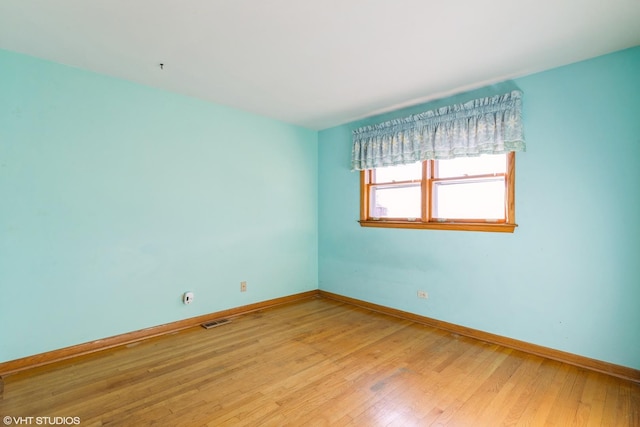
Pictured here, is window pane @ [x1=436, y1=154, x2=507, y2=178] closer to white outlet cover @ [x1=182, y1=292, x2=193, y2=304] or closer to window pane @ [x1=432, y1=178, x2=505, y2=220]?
window pane @ [x1=432, y1=178, x2=505, y2=220]

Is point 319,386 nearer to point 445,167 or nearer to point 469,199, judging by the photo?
point 469,199

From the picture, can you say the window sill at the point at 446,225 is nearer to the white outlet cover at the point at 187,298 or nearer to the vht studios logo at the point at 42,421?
the white outlet cover at the point at 187,298

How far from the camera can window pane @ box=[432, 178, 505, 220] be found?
115 inches

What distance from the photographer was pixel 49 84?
2471mm

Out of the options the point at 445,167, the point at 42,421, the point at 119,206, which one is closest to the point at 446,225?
the point at 445,167

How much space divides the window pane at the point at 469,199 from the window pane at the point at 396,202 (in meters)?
0.24

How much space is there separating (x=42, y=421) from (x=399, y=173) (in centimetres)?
368

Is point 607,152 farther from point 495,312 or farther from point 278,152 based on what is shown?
point 278,152

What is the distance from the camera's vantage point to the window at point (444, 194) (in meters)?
2.90

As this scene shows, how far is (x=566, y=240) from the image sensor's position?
2.52m

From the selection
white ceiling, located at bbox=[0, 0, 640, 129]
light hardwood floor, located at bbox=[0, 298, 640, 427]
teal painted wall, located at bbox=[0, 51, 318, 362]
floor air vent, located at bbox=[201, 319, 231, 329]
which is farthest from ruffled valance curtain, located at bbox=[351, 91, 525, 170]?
floor air vent, located at bbox=[201, 319, 231, 329]

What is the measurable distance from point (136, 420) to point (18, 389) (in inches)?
41.2

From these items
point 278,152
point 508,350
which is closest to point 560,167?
point 508,350

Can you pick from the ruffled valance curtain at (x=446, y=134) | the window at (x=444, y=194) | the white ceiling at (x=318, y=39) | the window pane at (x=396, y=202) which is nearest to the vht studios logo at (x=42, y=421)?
the white ceiling at (x=318, y=39)
